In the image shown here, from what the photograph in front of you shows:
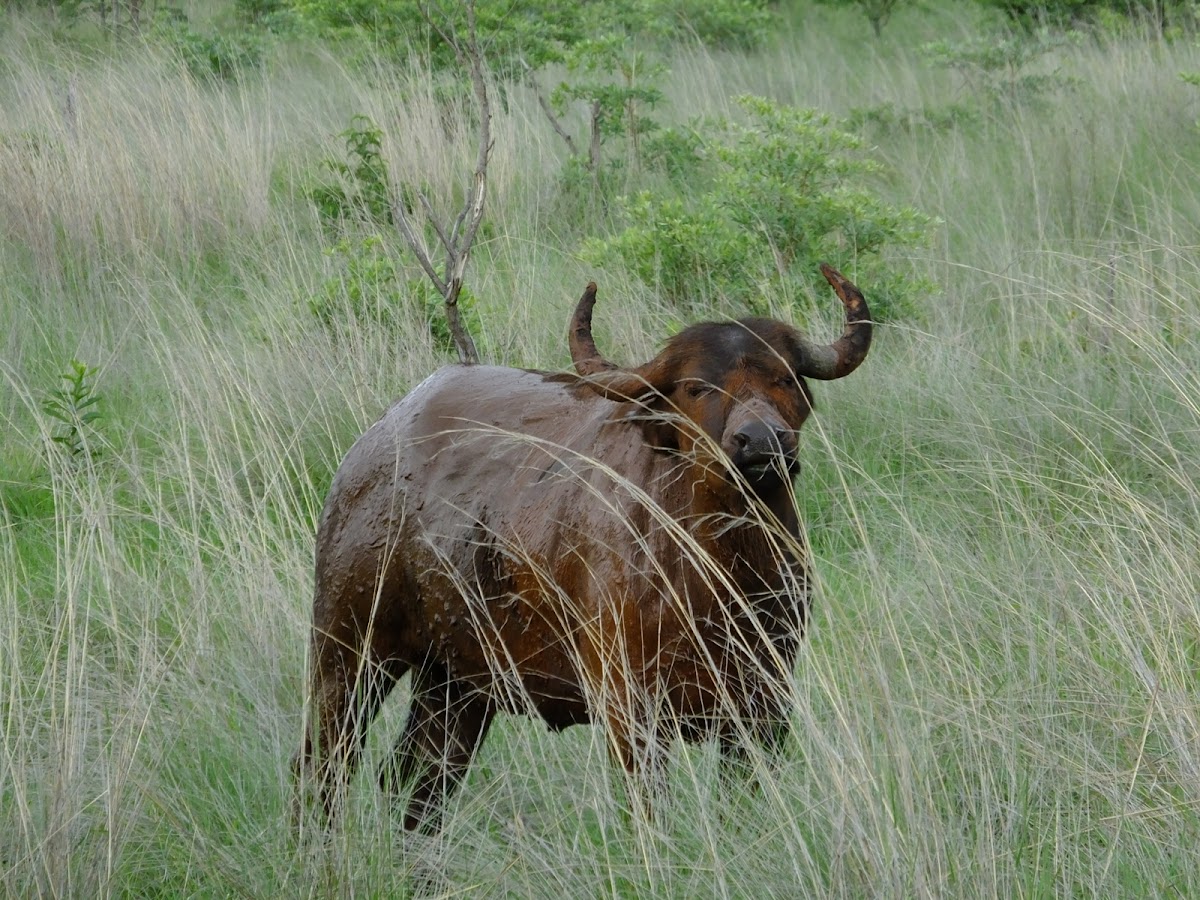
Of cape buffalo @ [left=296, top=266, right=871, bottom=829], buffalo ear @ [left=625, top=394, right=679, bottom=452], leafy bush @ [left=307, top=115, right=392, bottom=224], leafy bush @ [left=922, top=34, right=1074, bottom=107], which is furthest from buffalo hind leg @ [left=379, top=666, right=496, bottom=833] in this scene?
leafy bush @ [left=922, top=34, right=1074, bottom=107]

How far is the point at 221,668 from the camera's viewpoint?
4.73 m

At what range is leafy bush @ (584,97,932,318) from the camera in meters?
7.54

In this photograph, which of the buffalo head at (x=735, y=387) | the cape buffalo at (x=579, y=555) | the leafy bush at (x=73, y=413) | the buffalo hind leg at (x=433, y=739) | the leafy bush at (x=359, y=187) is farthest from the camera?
the leafy bush at (x=359, y=187)

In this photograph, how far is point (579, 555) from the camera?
152 inches

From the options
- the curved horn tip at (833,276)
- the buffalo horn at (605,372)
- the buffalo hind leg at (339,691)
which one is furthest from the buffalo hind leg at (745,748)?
the curved horn tip at (833,276)

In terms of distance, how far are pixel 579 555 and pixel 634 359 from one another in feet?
9.96

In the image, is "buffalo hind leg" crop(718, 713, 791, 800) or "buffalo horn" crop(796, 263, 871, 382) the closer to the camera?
"buffalo hind leg" crop(718, 713, 791, 800)

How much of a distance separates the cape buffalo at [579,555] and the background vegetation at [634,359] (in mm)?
166

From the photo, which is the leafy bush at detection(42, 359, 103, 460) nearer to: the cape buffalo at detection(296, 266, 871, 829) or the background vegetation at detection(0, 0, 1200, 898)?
the background vegetation at detection(0, 0, 1200, 898)

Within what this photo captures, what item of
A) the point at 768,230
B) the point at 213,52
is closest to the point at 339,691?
the point at 768,230

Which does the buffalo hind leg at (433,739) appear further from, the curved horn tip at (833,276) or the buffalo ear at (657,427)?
the curved horn tip at (833,276)

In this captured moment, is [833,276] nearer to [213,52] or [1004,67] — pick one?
[1004,67]

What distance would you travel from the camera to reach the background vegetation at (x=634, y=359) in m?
3.35

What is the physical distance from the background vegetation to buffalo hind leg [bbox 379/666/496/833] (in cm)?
10
